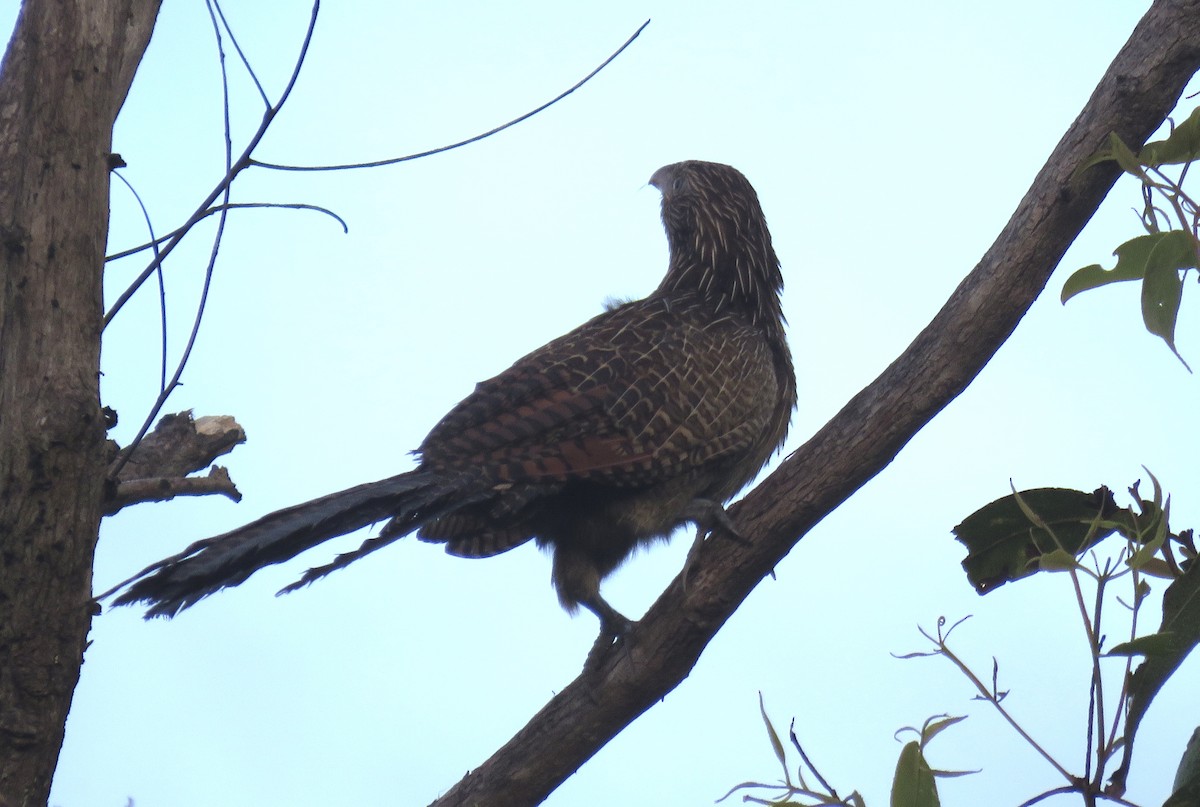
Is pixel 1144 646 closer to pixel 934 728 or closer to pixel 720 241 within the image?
pixel 934 728

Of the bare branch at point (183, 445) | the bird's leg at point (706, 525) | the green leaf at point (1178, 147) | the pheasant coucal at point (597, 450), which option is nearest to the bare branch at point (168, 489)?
the pheasant coucal at point (597, 450)

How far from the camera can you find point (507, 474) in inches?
124

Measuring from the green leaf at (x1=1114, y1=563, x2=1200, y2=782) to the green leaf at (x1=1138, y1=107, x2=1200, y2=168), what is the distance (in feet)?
1.82

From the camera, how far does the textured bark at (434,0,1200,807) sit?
2164mm

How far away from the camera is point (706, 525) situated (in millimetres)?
2951

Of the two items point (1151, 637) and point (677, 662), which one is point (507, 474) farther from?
point (1151, 637)

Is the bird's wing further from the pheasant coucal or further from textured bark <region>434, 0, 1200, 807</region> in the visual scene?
textured bark <region>434, 0, 1200, 807</region>

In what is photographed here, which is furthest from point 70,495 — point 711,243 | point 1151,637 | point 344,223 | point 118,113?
point 711,243

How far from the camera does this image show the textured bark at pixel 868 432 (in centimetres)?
216

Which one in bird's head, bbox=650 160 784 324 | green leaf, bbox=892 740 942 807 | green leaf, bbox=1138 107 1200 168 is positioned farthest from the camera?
bird's head, bbox=650 160 784 324

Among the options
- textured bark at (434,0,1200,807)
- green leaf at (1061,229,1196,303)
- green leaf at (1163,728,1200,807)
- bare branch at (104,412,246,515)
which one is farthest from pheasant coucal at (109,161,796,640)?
green leaf at (1163,728,1200,807)

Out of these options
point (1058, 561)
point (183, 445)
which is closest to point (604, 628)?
point (183, 445)

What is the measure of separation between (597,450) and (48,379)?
165 centimetres

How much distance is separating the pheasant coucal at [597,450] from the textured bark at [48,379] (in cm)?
80
